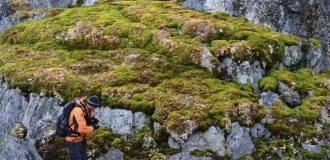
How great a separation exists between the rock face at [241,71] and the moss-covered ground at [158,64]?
389 millimetres

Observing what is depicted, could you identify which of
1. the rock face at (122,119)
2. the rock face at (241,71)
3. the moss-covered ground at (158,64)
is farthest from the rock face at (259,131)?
the rock face at (122,119)

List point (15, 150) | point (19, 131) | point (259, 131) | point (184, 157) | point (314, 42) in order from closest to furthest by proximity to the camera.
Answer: point (15, 150) < point (184, 157) < point (259, 131) < point (19, 131) < point (314, 42)

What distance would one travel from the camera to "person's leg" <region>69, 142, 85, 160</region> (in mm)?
17062

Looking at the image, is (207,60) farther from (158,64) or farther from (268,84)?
(268,84)

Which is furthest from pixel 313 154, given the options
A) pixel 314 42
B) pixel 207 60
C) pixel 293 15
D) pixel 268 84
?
pixel 293 15

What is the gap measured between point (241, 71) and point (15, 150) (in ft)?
40.0

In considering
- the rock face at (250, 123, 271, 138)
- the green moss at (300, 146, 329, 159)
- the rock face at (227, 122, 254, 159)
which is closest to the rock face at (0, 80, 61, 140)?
the rock face at (227, 122, 254, 159)

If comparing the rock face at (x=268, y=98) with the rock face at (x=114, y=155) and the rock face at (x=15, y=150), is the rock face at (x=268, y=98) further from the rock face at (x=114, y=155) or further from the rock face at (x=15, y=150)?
the rock face at (x=15, y=150)

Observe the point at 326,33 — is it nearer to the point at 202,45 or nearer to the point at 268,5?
the point at 268,5

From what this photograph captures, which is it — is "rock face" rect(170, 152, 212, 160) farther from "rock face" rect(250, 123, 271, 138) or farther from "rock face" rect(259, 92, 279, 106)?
"rock face" rect(259, 92, 279, 106)

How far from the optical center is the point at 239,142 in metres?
18.8

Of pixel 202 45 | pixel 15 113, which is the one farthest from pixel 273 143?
pixel 15 113

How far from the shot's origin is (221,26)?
85.5 feet

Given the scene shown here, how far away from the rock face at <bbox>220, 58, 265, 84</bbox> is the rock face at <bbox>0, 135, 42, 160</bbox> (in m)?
10.7
